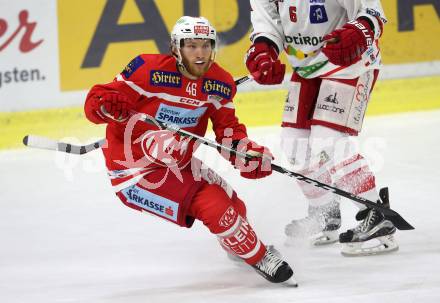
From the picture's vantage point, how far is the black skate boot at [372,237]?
3.95 meters

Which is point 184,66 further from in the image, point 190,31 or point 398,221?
point 398,221

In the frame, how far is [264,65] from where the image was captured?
3969 millimetres

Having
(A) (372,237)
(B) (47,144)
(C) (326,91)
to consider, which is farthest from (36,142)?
(A) (372,237)

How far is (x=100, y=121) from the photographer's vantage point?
3566 millimetres

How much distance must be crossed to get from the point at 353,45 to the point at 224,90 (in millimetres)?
528

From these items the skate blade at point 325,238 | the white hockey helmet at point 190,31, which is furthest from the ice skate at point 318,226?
the white hockey helmet at point 190,31

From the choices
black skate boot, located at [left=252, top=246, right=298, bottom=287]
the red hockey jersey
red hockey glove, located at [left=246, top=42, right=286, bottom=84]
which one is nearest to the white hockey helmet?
the red hockey jersey

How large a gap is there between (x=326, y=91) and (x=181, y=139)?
2.19ft

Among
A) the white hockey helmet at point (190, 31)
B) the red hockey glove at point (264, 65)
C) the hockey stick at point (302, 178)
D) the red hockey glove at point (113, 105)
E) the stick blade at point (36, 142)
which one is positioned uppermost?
the white hockey helmet at point (190, 31)

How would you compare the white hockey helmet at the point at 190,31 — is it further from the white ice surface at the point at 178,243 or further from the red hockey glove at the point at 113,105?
the white ice surface at the point at 178,243

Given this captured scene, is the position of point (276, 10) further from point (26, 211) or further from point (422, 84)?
point (422, 84)

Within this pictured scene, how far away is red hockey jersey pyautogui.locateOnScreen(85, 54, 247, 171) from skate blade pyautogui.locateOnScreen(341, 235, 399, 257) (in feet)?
2.11

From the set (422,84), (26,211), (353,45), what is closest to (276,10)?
(353,45)

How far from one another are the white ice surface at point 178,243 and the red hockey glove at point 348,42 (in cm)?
79
